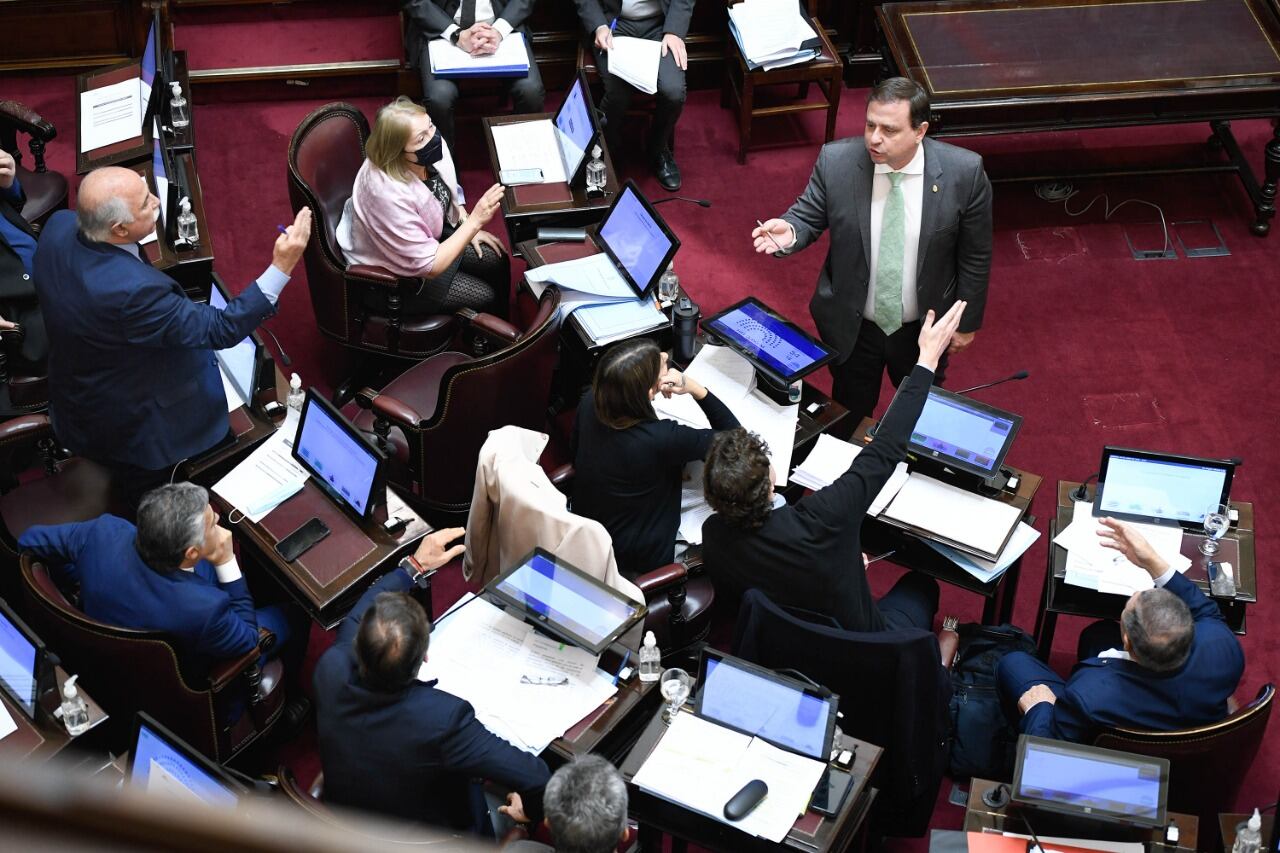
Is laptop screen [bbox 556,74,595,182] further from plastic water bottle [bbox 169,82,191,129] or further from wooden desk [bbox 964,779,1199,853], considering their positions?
wooden desk [bbox 964,779,1199,853]

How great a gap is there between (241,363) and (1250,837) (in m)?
3.31

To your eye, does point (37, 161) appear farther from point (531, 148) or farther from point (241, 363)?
point (531, 148)

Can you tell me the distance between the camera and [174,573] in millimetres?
3564

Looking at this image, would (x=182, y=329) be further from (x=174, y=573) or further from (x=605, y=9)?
(x=605, y=9)

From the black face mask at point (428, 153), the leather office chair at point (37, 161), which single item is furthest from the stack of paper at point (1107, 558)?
the leather office chair at point (37, 161)

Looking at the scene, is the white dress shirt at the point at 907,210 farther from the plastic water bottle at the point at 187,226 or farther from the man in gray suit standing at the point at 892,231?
the plastic water bottle at the point at 187,226

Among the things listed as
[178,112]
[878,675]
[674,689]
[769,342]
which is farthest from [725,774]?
[178,112]

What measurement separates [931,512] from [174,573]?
7.27 feet

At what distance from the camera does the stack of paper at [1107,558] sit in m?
4.06

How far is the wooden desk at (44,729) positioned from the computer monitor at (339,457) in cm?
92

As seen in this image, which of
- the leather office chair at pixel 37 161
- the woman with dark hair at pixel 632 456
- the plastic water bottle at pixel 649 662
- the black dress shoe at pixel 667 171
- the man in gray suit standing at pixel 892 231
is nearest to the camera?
the plastic water bottle at pixel 649 662

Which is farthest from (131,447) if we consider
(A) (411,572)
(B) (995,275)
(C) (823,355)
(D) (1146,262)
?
(D) (1146,262)

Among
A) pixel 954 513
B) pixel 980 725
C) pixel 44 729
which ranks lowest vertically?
pixel 980 725

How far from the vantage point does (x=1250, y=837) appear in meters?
3.28
